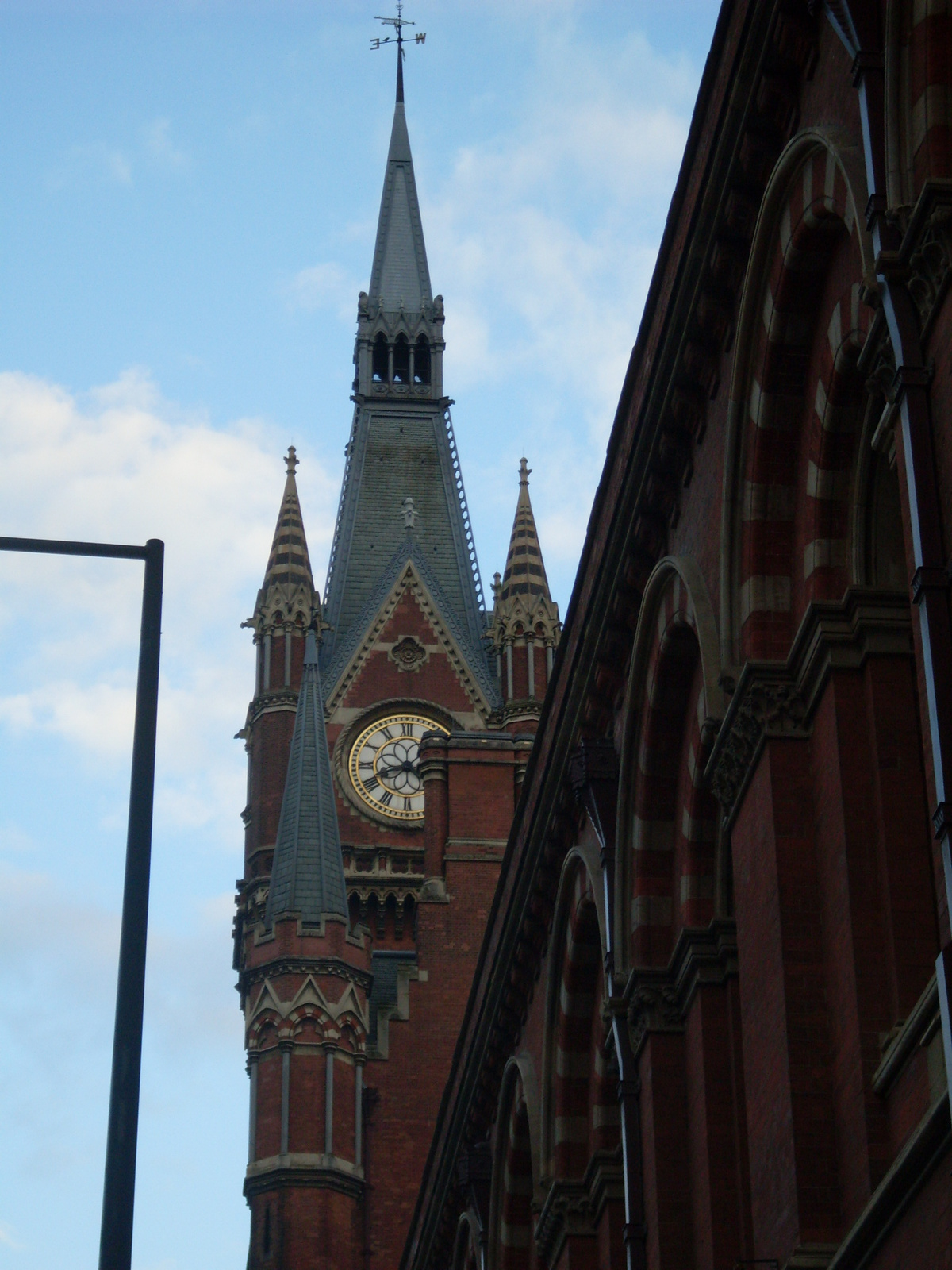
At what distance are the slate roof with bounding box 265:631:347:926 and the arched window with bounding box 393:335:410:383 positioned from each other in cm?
3021

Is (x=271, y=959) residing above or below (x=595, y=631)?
above

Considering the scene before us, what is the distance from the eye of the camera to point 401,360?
91875 millimetres

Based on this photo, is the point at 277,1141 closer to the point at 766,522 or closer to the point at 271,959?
the point at 271,959

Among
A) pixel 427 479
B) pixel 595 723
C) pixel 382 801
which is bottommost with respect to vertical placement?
pixel 595 723

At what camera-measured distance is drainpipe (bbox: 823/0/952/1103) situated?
12359 millimetres

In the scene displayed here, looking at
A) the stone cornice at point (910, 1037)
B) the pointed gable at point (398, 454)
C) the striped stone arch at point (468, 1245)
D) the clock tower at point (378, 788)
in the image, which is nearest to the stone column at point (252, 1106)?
the clock tower at point (378, 788)

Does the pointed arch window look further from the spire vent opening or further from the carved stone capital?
the carved stone capital

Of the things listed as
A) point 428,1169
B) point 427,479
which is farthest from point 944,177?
point 427,479

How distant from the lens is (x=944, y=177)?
44.3 ft

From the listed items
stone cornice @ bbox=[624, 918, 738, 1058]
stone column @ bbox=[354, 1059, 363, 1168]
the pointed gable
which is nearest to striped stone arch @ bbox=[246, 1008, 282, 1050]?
stone column @ bbox=[354, 1059, 363, 1168]

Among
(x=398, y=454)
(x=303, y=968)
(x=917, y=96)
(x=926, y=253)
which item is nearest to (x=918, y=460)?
(x=926, y=253)

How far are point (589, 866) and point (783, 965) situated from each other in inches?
322

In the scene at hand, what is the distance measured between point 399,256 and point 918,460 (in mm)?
81674

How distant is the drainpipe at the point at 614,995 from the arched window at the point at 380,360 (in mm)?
67834
